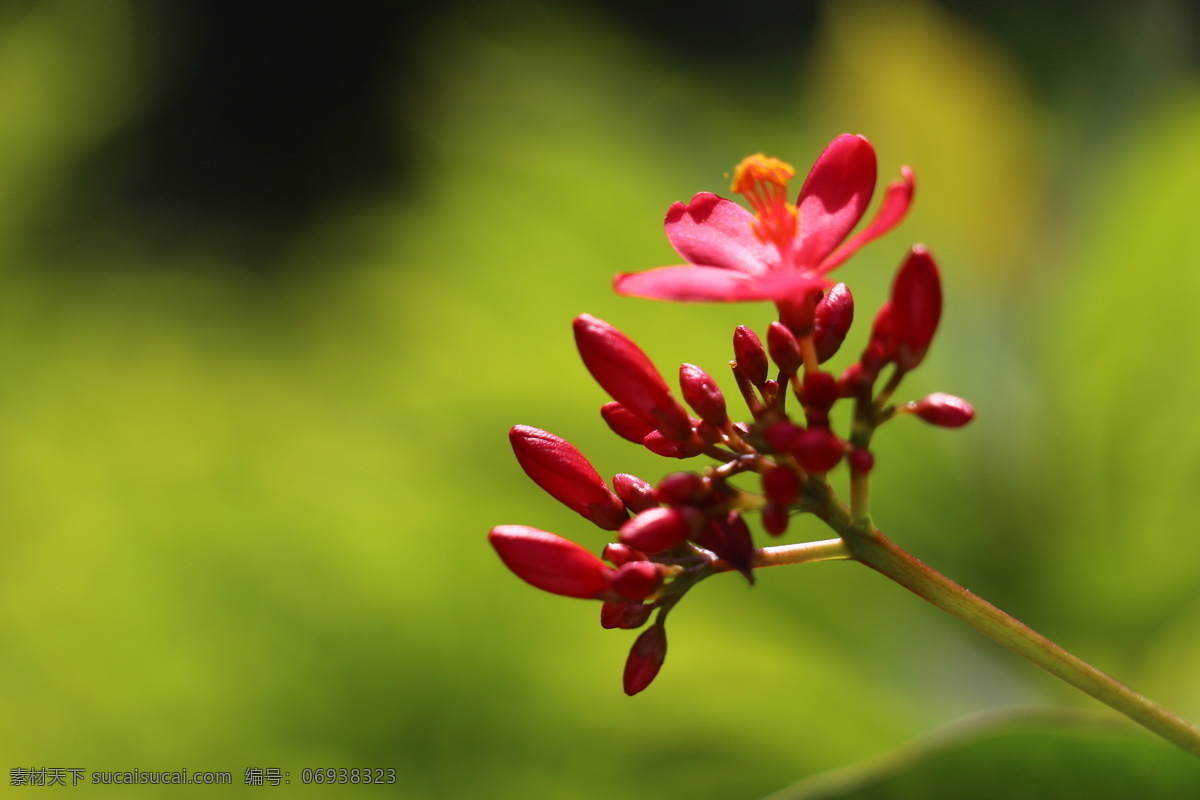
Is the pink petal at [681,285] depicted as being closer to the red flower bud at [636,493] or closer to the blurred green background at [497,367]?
the red flower bud at [636,493]

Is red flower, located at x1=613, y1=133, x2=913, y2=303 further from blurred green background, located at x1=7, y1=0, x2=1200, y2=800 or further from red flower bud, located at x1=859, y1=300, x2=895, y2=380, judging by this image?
blurred green background, located at x1=7, y1=0, x2=1200, y2=800

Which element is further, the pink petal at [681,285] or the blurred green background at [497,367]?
the blurred green background at [497,367]

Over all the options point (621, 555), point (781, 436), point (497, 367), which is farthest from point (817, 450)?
point (497, 367)

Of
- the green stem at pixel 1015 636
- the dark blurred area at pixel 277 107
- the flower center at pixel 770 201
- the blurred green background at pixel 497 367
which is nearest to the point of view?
the green stem at pixel 1015 636

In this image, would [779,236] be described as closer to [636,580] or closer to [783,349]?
[783,349]

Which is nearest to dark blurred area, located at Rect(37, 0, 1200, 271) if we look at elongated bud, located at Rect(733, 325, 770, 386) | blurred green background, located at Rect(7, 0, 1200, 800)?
blurred green background, located at Rect(7, 0, 1200, 800)

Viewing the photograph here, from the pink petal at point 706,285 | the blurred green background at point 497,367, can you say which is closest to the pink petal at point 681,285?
the pink petal at point 706,285

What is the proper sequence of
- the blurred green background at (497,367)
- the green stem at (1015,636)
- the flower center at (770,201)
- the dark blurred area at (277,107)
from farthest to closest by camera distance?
the dark blurred area at (277,107)
the blurred green background at (497,367)
the flower center at (770,201)
the green stem at (1015,636)
